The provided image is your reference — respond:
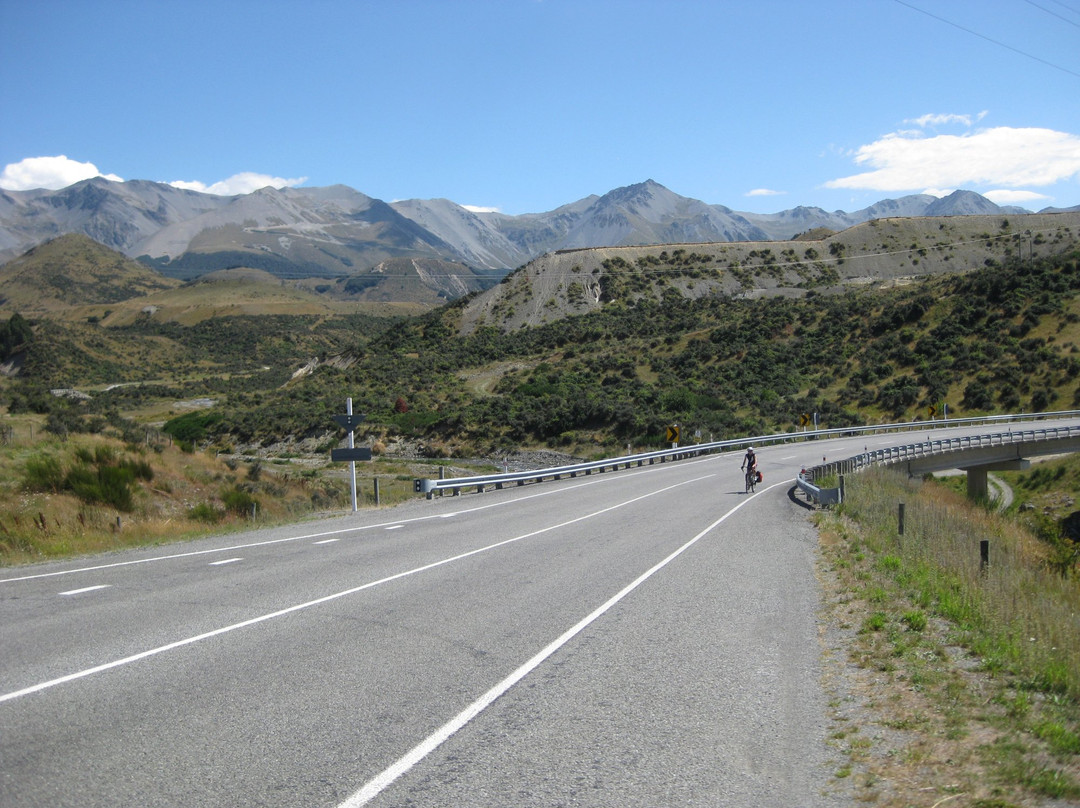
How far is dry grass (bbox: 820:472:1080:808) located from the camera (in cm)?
464

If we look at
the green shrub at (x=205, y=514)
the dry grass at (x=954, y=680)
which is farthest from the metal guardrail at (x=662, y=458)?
the dry grass at (x=954, y=680)

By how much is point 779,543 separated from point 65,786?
12832 mm

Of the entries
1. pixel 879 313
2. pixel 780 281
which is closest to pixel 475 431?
pixel 879 313

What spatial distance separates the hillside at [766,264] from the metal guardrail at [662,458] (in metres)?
50.6

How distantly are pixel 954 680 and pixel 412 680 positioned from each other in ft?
14.2

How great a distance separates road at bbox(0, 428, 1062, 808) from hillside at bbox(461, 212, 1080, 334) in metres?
90.3

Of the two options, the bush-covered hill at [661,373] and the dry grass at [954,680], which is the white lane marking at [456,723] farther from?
the bush-covered hill at [661,373]

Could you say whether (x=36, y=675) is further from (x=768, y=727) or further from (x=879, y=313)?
(x=879, y=313)

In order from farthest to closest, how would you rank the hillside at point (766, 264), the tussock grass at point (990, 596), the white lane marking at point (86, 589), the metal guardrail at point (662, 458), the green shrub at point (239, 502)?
the hillside at point (766, 264), the metal guardrail at point (662, 458), the green shrub at point (239, 502), the white lane marking at point (86, 589), the tussock grass at point (990, 596)

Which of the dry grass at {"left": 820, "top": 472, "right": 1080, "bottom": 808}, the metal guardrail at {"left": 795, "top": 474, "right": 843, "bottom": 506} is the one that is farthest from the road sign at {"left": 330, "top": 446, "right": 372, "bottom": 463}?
the dry grass at {"left": 820, "top": 472, "right": 1080, "bottom": 808}

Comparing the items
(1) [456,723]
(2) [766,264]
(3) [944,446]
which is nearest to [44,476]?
(1) [456,723]

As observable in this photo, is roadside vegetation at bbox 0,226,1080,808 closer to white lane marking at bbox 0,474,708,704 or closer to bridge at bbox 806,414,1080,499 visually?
bridge at bbox 806,414,1080,499

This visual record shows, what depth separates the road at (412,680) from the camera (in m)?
4.72

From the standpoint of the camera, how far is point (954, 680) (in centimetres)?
647
